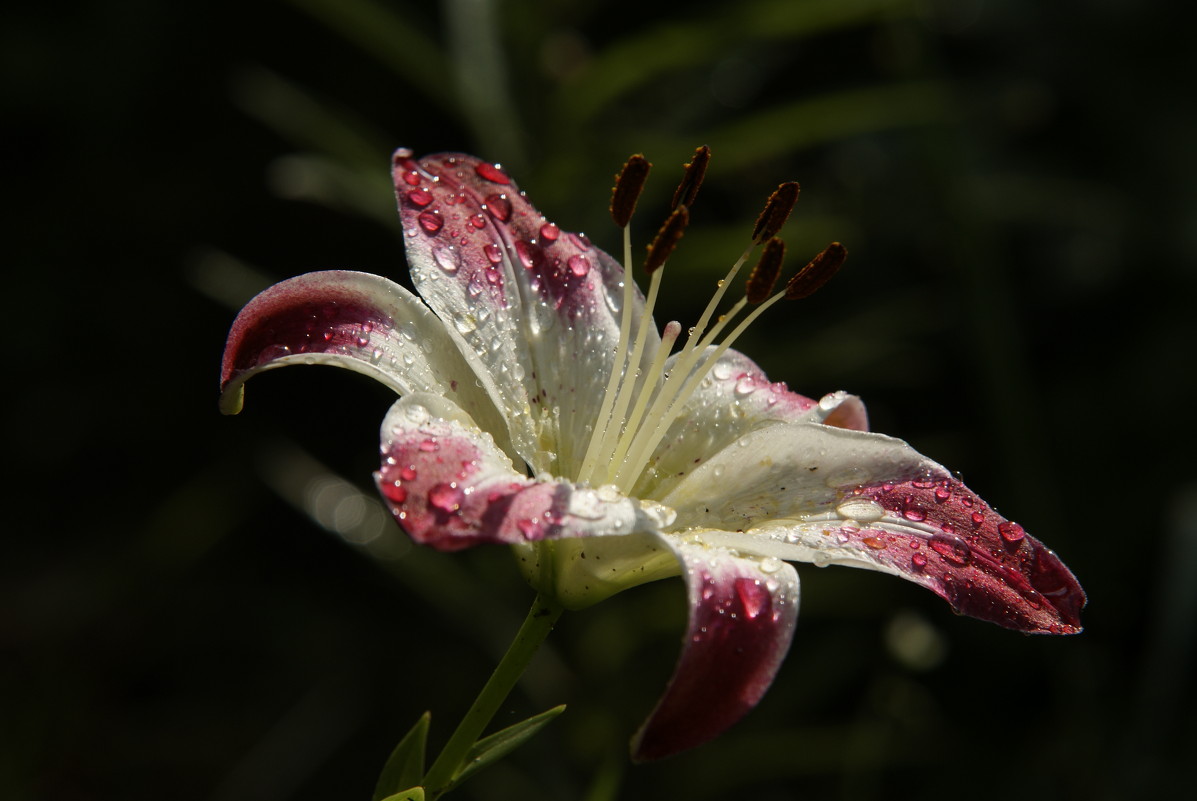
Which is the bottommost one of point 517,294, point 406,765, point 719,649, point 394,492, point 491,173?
point 406,765

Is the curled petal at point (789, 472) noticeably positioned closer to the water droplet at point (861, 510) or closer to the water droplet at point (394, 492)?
the water droplet at point (861, 510)

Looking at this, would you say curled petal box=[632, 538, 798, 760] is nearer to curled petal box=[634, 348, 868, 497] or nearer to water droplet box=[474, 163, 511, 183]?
curled petal box=[634, 348, 868, 497]

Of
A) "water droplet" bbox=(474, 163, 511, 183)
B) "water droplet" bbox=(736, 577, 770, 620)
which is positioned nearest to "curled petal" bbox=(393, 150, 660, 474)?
"water droplet" bbox=(474, 163, 511, 183)

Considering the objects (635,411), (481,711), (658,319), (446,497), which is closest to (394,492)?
(446,497)

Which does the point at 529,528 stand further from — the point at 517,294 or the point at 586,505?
the point at 517,294

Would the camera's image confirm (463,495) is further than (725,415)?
No
